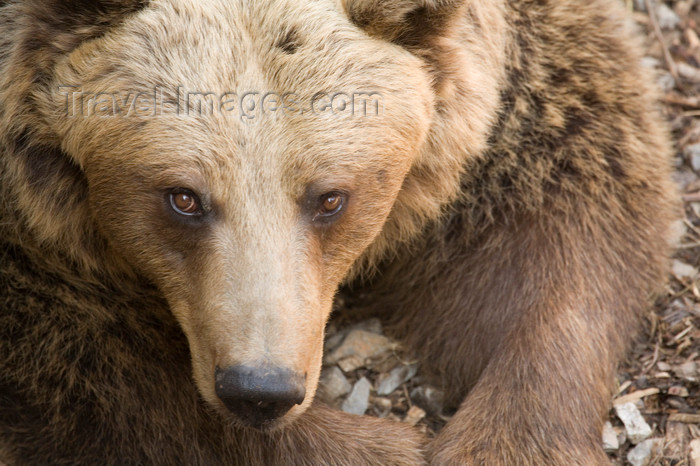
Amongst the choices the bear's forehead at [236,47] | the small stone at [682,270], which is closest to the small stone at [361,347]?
the small stone at [682,270]

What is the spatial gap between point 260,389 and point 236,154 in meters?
0.90

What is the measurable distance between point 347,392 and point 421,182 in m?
1.40

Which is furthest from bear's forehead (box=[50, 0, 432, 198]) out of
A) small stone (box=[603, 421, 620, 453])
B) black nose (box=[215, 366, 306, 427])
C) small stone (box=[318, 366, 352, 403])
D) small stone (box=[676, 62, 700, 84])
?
small stone (box=[676, 62, 700, 84])

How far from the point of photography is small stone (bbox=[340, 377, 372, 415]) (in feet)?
16.5

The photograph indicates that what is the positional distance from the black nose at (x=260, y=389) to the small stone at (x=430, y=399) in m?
1.63

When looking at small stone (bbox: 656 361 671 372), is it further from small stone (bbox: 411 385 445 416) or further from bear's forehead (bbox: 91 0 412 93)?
bear's forehead (bbox: 91 0 412 93)

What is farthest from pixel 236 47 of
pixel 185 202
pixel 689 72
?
pixel 689 72

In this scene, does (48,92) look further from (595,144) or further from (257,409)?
(595,144)

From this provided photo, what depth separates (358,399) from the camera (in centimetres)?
507

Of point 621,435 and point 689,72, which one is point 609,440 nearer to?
point 621,435

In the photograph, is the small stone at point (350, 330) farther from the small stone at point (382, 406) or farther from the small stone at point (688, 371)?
the small stone at point (688, 371)

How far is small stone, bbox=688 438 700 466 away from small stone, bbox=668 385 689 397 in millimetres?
278

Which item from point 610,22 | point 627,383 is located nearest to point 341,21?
point 610,22

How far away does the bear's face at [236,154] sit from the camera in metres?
3.51
